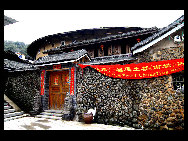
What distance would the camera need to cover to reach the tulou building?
5418 millimetres

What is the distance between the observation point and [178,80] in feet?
18.0

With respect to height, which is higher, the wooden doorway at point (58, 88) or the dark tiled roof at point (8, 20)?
the dark tiled roof at point (8, 20)

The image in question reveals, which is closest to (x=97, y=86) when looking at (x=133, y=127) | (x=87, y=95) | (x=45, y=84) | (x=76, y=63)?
(x=87, y=95)

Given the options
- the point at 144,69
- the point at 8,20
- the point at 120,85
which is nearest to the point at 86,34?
the point at 8,20

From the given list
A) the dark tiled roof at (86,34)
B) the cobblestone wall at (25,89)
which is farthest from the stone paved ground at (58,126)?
the dark tiled roof at (86,34)

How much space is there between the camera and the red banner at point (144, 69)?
17.2 feet

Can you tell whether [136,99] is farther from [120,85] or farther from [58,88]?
[58,88]

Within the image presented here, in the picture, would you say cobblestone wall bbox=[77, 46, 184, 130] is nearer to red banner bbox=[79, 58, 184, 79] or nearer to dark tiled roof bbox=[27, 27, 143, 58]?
red banner bbox=[79, 58, 184, 79]

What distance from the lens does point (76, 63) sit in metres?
7.74

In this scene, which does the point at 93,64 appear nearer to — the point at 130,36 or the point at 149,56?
the point at 149,56

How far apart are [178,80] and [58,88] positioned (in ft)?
24.2

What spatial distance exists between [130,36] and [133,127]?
7.49m

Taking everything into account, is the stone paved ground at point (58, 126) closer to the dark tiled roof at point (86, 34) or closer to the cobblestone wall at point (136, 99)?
the cobblestone wall at point (136, 99)
